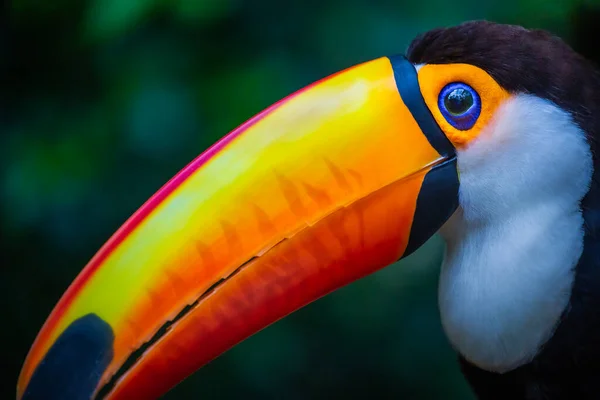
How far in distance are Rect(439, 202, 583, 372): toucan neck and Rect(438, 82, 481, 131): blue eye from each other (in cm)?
14

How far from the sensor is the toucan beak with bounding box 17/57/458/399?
0.97 m

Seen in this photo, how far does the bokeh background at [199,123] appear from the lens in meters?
1.70

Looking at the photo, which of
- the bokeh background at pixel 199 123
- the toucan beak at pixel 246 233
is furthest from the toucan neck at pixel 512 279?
the bokeh background at pixel 199 123

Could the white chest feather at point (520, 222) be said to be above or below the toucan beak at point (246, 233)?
below

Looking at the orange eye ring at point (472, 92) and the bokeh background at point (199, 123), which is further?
the bokeh background at point (199, 123)

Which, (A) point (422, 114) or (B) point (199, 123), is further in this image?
(B) point (199, 123)

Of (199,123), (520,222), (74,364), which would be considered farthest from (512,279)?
(199,123)

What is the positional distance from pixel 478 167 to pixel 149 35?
1.05m

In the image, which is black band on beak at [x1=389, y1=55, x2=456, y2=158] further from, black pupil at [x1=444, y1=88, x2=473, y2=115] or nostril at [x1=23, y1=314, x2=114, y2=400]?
nostril at [x1=23, y1=314, x2=114, y2=400]

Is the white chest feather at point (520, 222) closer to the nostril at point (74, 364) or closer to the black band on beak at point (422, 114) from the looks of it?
the black band on beak at point (422, 114)

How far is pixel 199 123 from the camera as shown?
5.75 ft

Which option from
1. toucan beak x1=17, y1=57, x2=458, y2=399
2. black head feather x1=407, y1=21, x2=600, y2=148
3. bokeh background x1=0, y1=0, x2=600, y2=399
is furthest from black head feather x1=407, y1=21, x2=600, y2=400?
bokeh background x1=0, y1=0, x2=600, y2=399

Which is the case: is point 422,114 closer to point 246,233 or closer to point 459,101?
point 459,101

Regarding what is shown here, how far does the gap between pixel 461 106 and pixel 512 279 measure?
28cm
